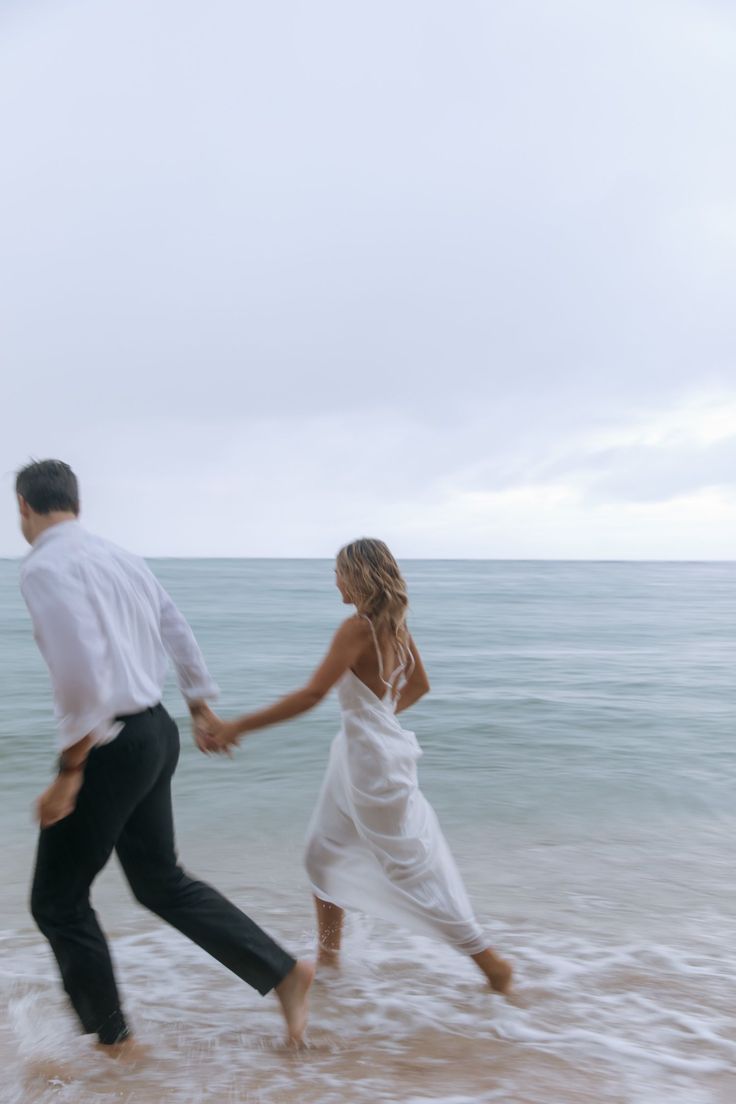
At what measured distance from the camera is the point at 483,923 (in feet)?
14.8

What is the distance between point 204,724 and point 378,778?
2.05 feet

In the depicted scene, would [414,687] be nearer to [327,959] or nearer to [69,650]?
[327,959]

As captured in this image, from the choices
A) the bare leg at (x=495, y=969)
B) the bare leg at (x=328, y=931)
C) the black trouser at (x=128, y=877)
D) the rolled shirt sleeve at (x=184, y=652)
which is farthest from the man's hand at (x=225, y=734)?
the bare leg at (x=495, y=969)

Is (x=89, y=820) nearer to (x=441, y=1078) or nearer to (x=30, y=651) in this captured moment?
(x=441, y=1078)

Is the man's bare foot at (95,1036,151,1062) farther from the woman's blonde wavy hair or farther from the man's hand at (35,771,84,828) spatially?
the woman's blonde wavy hair

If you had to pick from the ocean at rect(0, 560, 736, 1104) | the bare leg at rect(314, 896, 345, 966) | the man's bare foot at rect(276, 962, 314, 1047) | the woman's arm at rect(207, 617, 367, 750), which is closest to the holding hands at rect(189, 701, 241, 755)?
the woman's arm at rect(207, 617, 367, 750)

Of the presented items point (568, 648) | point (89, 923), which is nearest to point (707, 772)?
point (89, 923)

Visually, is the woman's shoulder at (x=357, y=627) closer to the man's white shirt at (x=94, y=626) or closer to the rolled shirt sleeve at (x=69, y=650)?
the man's white shirt at (x=94, y=626)

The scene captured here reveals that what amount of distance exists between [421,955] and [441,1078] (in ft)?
3.38

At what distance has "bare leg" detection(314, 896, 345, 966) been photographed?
3766mm

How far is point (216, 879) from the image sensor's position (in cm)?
542

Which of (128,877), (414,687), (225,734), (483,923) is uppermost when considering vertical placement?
(414,687)

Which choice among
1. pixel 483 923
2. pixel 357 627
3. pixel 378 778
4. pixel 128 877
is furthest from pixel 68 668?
pixel 483 923

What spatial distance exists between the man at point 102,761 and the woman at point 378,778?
0.47 meters
